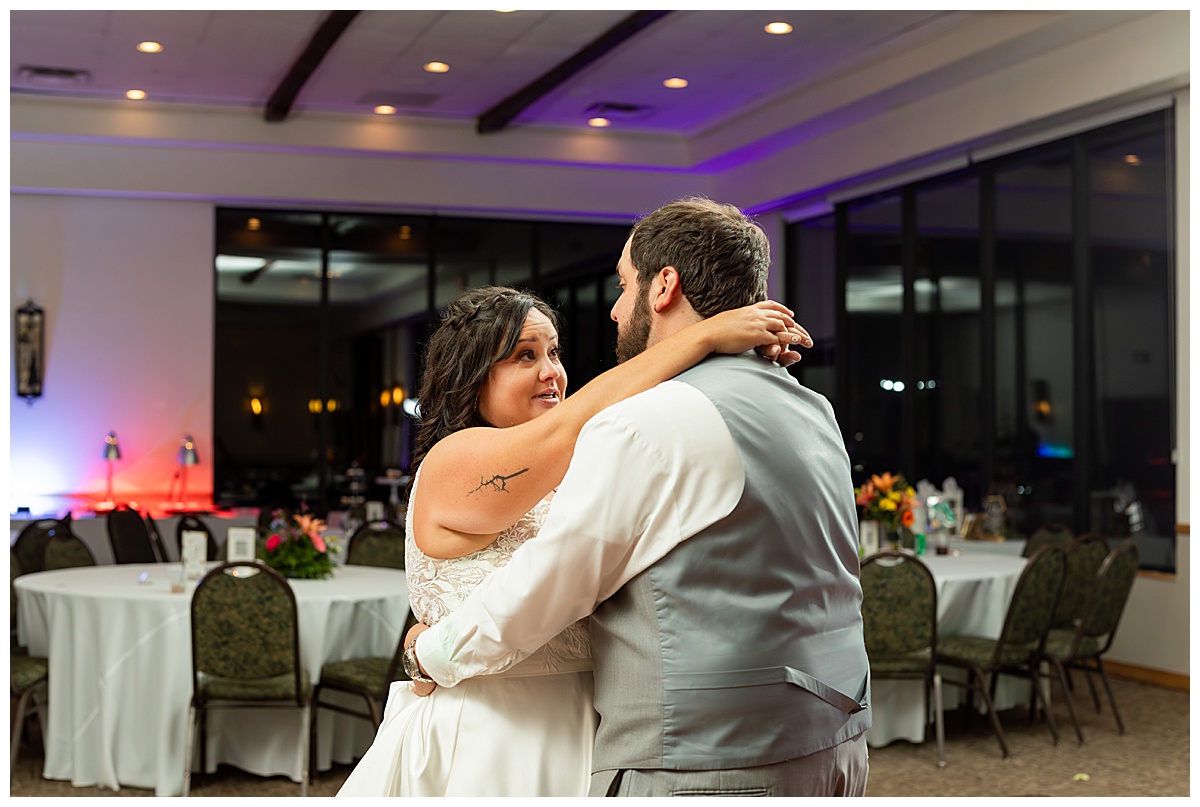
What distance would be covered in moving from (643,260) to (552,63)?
25.6 ft

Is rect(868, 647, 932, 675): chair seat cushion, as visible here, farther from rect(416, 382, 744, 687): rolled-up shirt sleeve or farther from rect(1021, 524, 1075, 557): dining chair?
rect(416, 382, 744, 687): rolled-up shirt sleeve

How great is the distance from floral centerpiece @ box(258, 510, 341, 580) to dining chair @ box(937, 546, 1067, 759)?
112 inches

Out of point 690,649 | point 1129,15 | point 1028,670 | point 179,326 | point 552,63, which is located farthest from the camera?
point 179,326

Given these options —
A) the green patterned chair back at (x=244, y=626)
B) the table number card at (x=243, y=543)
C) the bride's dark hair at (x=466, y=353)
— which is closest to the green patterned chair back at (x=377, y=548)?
the table number card at (x=243, y=543)

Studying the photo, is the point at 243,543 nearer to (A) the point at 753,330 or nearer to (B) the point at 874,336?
(A) the point at 753,330

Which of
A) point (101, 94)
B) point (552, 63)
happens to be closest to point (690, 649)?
point (552, 63)

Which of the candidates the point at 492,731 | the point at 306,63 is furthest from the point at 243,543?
the point at 306,63

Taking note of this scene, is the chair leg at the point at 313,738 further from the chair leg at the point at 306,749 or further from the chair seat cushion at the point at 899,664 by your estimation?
the chair seat cushion at the point at 899,664

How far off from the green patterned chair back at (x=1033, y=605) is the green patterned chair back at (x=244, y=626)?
306cm

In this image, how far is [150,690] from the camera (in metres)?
4.81

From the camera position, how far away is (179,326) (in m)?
11.0

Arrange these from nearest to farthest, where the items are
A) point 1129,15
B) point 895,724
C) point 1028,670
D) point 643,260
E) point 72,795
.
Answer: point 643,260 → point 72,795 → point 895,724 → point 1028,670 → point 1129,15

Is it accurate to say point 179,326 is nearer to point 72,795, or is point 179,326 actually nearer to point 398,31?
point 398,31

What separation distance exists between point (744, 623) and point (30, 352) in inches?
405
